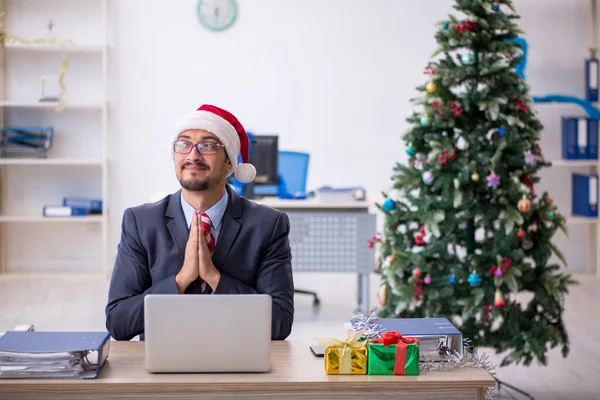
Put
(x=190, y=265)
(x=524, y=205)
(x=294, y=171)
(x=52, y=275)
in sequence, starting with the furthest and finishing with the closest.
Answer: (x=52, y=275) < (x=294, y=171) < (x=524, y=205) < (x=190, y=265)

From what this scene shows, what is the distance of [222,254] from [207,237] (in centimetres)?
6

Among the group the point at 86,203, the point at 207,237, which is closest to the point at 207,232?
the point at 207,237

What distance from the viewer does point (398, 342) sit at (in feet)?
5.98

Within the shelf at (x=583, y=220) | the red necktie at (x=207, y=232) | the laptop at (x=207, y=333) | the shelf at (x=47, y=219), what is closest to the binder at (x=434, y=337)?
the laptop at (x=207, y=333)

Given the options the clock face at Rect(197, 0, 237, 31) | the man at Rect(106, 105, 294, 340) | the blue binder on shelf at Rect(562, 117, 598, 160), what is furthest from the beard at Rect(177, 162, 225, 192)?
the blue binder on shelf at Rect(562, 117, 598, 160)

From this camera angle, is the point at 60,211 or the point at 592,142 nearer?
the point at 60,211

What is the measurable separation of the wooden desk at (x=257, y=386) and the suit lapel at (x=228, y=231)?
54cm

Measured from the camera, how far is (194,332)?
1.74 meters

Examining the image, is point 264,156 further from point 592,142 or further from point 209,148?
point 209,148

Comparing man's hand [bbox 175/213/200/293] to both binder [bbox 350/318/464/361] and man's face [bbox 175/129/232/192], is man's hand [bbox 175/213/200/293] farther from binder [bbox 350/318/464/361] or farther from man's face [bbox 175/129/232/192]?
binder [bbox 350/318/464/361]

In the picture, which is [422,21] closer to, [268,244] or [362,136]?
[362,136]

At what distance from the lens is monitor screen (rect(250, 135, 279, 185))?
540 cm

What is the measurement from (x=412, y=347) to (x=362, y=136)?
209 inches

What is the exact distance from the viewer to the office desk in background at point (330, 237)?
17.8ft
